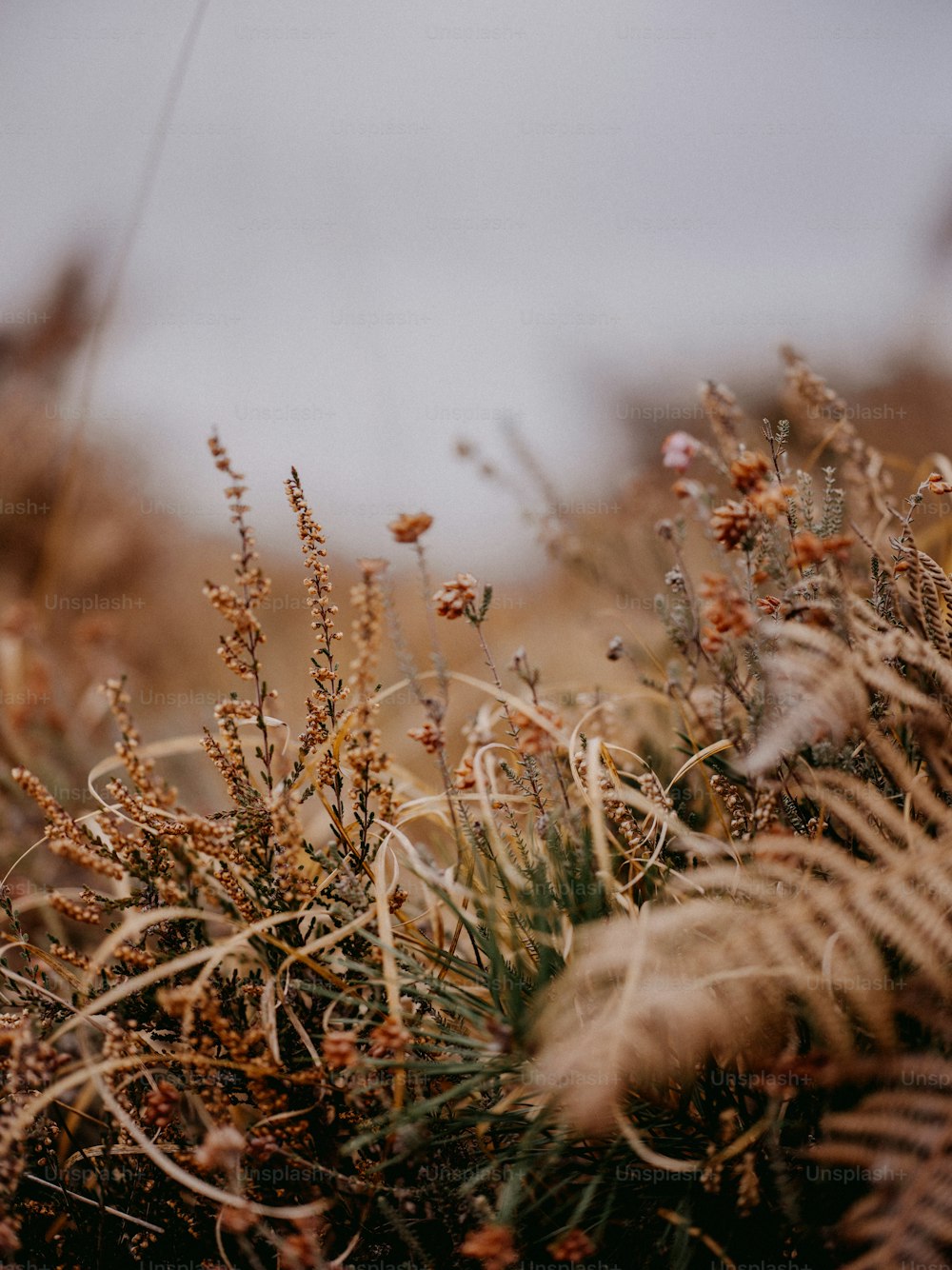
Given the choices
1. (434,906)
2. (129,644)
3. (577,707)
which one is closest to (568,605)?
(129,644)

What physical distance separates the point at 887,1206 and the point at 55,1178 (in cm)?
85

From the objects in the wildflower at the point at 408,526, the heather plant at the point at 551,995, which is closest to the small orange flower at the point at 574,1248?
the heather plant at the point at 551,995

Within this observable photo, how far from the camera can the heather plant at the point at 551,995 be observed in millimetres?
601

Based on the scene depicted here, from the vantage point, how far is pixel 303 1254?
→ 586mm

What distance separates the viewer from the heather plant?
1.97ft

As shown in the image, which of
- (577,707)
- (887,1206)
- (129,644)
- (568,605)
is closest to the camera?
(887,1206)

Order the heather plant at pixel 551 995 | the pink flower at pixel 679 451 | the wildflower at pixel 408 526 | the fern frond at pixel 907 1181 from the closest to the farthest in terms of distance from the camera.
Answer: the fern frond at pixel 907 1181
the heather plant at pixel 551 995
the wildflower at pixel 408 526
the pink flower at pixel 679 451

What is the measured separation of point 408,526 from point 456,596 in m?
0.09

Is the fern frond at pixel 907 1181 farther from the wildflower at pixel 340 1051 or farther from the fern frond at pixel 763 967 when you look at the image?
the wildflower at pixel 340 1051

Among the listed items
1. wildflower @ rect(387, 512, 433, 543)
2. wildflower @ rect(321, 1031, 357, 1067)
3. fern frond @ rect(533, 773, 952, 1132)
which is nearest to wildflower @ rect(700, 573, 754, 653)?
fern frond @ rect(533, 773, 952, 1132)

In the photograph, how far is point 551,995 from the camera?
714 millimetres

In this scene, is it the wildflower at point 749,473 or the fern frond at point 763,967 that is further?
the wildflower at point 749,473

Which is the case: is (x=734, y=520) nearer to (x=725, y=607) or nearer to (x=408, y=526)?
(x=725, y=607)

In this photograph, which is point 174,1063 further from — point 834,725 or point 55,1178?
point 834,725
